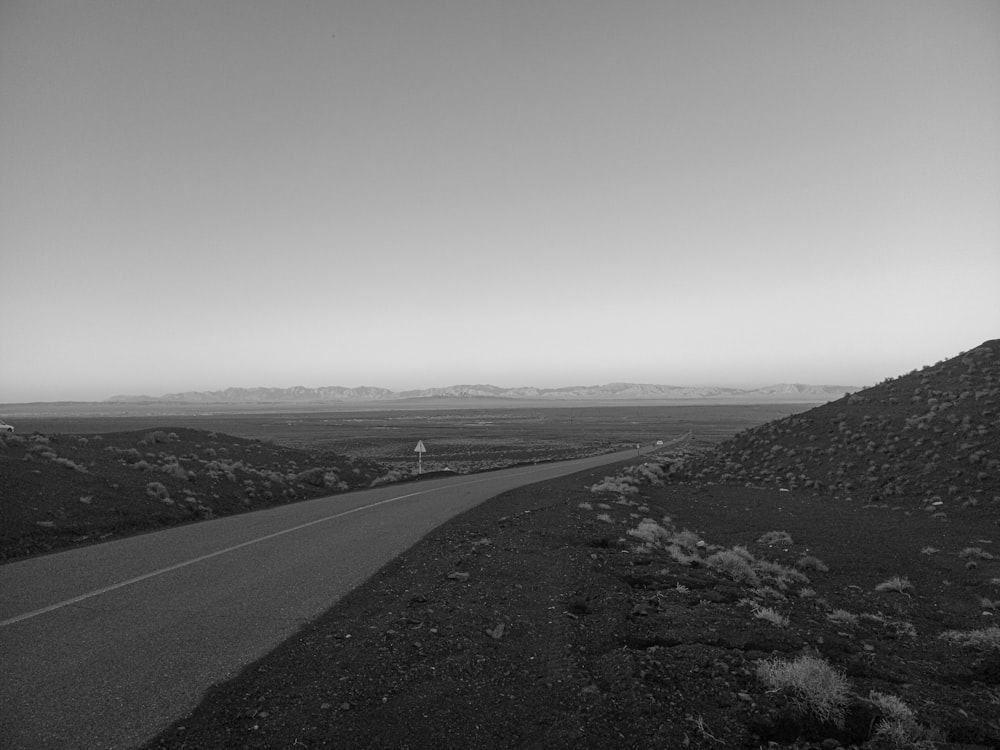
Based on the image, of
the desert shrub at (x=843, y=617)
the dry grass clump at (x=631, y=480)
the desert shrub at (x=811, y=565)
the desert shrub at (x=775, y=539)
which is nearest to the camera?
the desert shrub at (x=843, y=617)

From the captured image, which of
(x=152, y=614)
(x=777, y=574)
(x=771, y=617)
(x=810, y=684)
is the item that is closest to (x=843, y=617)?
(x=771, y=617)

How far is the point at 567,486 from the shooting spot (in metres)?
21.1

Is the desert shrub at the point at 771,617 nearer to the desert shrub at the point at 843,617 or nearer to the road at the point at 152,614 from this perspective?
the desert shrub at the point at 843,617

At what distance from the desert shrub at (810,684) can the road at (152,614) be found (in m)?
5.18

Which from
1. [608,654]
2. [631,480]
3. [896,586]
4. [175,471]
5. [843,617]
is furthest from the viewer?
[631,480]

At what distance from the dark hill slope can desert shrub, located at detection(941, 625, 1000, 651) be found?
11485mm

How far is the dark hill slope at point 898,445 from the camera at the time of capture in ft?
58.8

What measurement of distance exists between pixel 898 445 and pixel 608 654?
2144 cm

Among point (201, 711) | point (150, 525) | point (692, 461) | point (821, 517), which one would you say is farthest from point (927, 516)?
point (150, 525)

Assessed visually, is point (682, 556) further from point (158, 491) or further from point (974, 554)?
point (158, 491)

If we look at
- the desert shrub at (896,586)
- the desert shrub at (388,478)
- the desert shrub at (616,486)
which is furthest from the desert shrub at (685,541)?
the desert shrub at (388,478)

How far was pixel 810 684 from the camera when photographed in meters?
4.88

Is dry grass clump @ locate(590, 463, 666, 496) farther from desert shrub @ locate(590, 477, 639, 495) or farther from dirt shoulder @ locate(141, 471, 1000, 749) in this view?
dirt shoulder @ locate(141, 471, 1000, 749)

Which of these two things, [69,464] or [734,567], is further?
[69,464]
